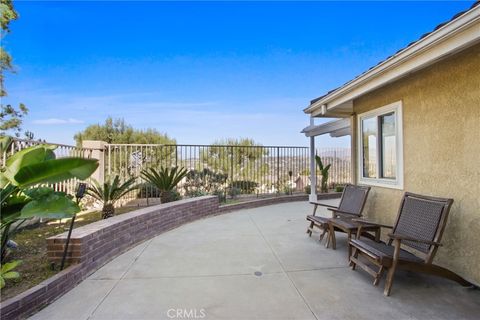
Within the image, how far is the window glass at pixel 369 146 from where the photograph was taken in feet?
17.8

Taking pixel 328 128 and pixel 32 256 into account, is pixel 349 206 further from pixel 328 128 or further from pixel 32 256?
pixel 32 256

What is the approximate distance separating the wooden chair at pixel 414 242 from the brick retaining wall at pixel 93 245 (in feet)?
12.2

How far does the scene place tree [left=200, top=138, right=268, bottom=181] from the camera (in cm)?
1038

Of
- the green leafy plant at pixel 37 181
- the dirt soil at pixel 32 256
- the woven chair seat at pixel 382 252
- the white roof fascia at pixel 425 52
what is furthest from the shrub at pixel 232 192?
the green leafy plant at pixel 37 181

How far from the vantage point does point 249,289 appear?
3250mm

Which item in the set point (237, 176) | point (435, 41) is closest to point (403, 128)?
point (435, 41)

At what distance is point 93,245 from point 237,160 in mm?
7657

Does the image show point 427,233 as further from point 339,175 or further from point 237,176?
point 339,175

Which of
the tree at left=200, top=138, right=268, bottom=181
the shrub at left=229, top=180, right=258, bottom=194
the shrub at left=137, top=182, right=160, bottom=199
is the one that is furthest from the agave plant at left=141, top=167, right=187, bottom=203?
the shrub at left=229, top=180, right=258, bottom=194

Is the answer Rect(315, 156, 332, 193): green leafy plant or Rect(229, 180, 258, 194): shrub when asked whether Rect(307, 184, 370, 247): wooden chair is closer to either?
Rect(229, 180, 258, 194): shrub

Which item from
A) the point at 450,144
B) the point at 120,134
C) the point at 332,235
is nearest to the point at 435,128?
the point at 450,144

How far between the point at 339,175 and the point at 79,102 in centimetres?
1634
